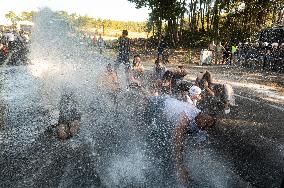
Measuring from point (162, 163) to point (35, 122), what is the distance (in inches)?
190

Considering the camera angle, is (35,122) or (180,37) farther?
(180,37)

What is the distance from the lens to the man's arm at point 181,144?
507cm

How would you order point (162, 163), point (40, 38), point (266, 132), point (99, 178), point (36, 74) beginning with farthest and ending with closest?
1. point (40, 38)
2. point (36, 74)
3. point (266, 132)
4. point (162, 163)
5. point (99, 178)

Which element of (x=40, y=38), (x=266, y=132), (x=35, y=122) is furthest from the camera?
(x=40, y=38)

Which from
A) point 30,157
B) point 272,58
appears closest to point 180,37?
point 272,58

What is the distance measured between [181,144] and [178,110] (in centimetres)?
54

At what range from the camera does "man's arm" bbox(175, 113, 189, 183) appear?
200 inches

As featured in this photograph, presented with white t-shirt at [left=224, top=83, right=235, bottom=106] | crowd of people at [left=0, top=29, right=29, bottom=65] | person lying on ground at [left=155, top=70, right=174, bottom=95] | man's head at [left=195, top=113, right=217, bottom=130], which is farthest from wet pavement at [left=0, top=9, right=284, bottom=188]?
crowd of people at [left=0, top=29, right=29, bottom=65]

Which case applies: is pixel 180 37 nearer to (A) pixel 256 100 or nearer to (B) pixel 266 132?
(A) pixel 256 100

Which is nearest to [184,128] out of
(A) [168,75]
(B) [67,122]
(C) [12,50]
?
(B) [67,122]

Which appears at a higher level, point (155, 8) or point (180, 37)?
point (155, 8)

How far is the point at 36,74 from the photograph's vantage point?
20.6 m

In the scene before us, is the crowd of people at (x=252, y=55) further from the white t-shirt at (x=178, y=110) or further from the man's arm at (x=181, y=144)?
the man's arm at (x=181, y=144)

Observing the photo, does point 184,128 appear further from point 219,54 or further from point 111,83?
point 219,54
